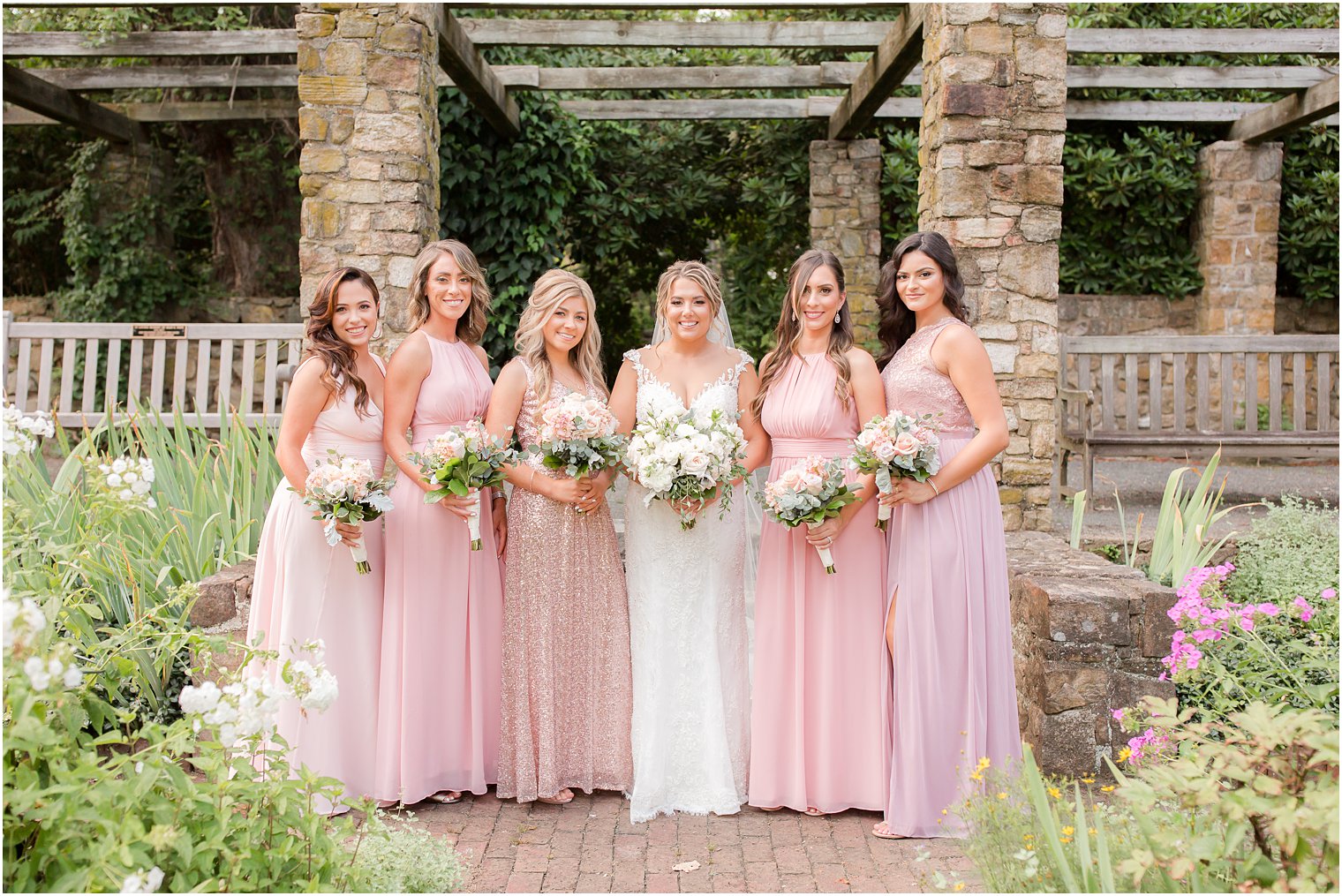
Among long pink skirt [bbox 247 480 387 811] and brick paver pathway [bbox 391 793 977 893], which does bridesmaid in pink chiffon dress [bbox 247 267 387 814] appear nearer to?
long pink skirt [bbox 247 480 387 811]

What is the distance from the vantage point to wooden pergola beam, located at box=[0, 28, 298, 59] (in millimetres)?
9359

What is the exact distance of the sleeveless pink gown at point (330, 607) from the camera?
386 cm

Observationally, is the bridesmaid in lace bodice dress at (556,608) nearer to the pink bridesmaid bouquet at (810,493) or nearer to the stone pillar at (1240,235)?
the pink bridesmaid bouquet at (810,493)

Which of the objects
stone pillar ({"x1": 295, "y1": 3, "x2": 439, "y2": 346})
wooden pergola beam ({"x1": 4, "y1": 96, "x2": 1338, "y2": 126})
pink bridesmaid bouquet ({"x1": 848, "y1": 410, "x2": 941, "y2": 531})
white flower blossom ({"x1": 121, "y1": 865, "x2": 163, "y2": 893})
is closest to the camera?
white flower blossom ({"x1": 121, "y1": 865, "x2": 163, "y2": 893})

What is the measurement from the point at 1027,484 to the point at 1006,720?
103 inches

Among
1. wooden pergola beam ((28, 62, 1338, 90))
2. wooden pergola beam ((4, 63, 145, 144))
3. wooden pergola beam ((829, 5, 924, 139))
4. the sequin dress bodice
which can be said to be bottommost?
the sequin dress bodice

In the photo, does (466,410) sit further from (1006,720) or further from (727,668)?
(1006,720)

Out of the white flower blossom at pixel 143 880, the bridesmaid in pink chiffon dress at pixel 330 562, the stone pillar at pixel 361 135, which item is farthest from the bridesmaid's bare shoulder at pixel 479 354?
the white flower blossom at pixel 143 880

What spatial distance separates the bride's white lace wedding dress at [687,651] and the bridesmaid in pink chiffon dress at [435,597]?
2.01 ft

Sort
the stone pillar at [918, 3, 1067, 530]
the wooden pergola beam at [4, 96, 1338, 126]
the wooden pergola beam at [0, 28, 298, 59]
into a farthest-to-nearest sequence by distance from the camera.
A: the wooden pergola beam at [4, 96, 1338, 126] → the wooden pergola beam at [0, 28, 298, 59] → the stone pillar at [918, 3, 1067, 530]

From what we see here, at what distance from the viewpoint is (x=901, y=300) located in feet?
13.5

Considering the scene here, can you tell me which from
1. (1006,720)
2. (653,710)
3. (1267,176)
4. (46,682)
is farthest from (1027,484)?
(1267,176)

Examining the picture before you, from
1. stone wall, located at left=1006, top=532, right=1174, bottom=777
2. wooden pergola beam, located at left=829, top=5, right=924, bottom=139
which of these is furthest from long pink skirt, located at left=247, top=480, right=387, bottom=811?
wooden pergola beam, located at left=829, top=5, right=924, bottom=139

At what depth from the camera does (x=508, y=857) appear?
11.7ft
